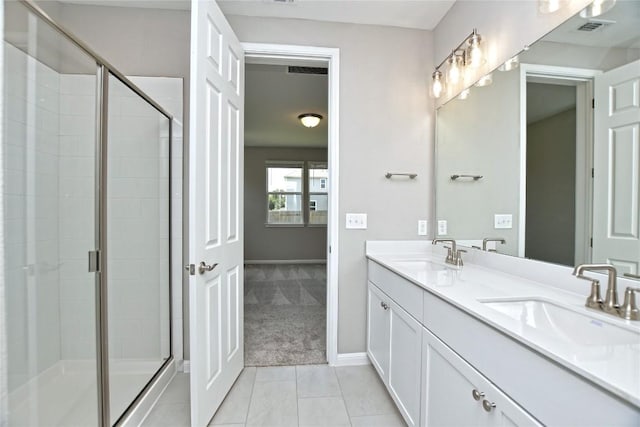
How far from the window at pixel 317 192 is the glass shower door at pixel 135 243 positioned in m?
4.76

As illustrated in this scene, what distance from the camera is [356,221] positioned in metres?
2.26

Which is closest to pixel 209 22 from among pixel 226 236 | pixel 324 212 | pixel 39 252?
pixel 226 236

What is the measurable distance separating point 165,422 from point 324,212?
213 inches

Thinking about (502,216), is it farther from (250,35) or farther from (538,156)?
(250,35)

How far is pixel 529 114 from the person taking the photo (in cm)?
146

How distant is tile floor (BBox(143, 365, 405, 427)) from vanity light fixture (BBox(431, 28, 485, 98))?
2.15m

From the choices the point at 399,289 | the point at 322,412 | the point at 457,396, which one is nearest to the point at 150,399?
the point at 322,412

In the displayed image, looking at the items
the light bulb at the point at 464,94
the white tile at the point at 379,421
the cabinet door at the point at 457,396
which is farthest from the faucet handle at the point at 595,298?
the light bulb at the point at 464,94

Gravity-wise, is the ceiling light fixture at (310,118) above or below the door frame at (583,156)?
above

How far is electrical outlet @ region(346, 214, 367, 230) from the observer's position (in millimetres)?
2260

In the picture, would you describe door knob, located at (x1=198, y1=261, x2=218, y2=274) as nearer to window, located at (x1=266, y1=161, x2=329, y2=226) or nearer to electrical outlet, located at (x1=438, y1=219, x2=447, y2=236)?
electrical outlet, located at (x1=438, y1=219, x2=447, y2=236)

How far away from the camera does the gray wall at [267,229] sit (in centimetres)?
664

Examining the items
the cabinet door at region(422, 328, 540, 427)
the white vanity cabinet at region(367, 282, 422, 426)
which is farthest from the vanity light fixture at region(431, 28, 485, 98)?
the cabinet door at region(422, 328, 540, 427)

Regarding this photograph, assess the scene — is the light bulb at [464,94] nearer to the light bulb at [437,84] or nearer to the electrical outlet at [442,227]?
the light bulb at [437,84]
